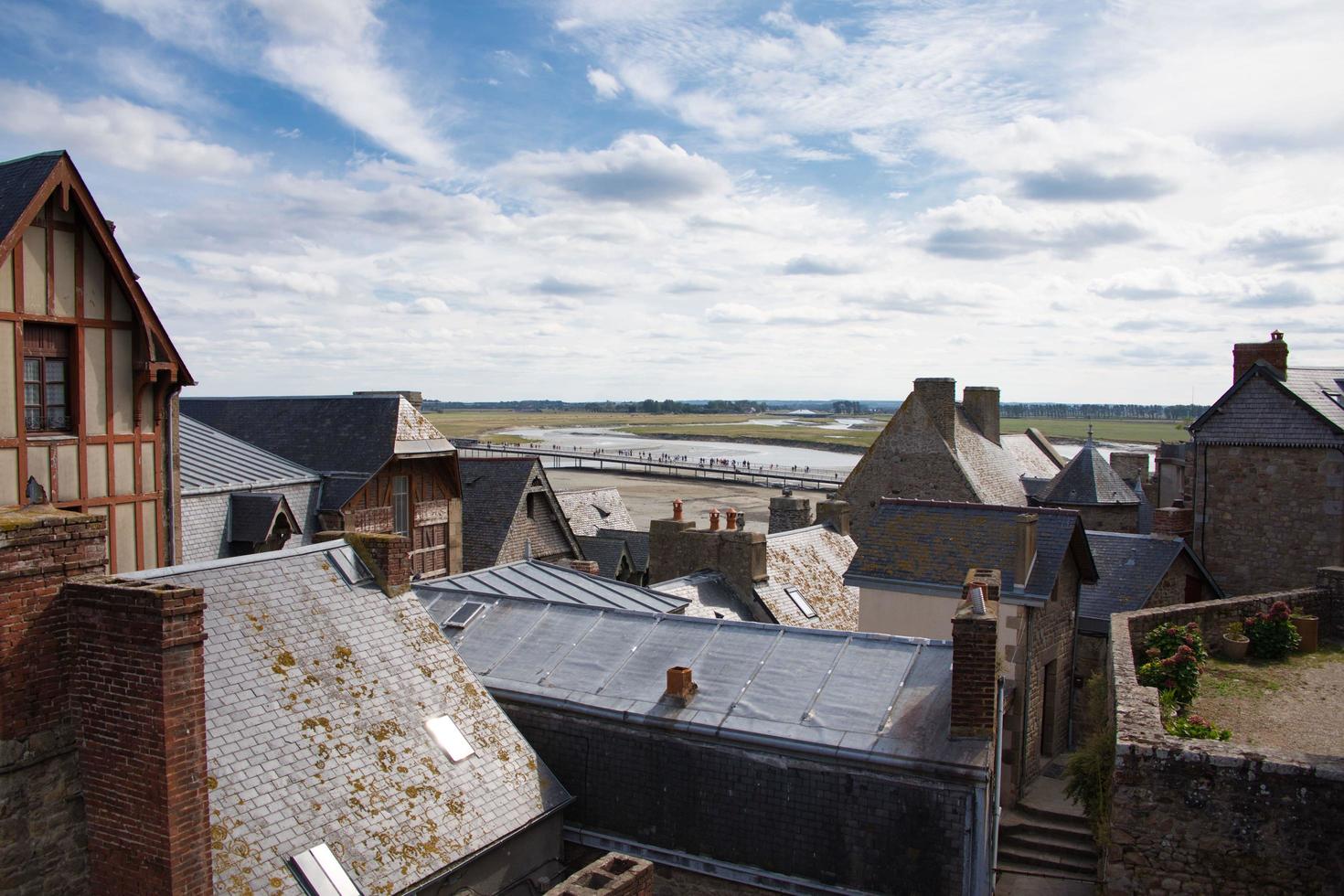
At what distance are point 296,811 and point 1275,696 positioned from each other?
14020mm

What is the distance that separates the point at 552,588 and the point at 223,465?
8.89 meters

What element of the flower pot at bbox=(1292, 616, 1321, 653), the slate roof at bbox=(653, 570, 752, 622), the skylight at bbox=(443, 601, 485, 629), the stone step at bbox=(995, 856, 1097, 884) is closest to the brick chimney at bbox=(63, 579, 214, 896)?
the skylight at bbox=(443, 601, 485, 629)

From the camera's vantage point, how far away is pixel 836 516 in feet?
100

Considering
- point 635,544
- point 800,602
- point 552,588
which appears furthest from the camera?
point 635,544

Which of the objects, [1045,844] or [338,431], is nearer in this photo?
[1045,844]

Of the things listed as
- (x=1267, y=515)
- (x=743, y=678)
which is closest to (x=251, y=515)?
(x=743, y=678)

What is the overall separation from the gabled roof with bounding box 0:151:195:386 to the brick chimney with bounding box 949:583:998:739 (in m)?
13.1

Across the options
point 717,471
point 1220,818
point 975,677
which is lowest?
point 717,471

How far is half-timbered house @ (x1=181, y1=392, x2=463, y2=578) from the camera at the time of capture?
24.6 meters

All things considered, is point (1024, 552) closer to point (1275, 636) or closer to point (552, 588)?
point (1275, 636)

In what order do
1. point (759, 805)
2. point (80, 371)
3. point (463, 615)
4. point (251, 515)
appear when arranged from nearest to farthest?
point (759, 805) → point (80, 371) → point (463, 615) → point (251, 515)

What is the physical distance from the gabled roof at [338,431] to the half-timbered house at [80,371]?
25.8ft

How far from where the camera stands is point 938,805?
10039mm

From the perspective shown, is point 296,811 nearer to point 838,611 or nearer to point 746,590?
point 746,590
